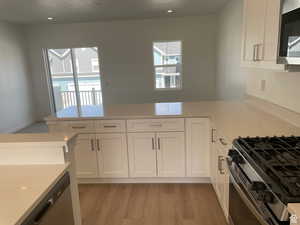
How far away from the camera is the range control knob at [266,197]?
1.01 meters

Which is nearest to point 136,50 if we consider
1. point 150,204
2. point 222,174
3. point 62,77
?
point 62,77

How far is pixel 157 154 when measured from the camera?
2.80 meters

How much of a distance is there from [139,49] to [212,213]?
471 cm

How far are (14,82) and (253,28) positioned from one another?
18.7 ft

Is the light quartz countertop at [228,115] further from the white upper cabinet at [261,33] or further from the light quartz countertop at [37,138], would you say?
the light quartz countertop at [37,138]

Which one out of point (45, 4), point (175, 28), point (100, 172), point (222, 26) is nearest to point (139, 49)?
point (175, 28)

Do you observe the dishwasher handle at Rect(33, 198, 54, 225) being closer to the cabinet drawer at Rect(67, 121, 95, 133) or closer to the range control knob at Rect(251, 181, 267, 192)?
the range control knob at Rect(251, 181, 267, 192)

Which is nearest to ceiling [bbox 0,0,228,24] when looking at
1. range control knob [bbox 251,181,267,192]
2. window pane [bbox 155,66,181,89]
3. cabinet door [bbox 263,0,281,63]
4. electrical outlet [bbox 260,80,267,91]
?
window pane [bbox 155,66,181,89]

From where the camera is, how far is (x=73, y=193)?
1649 millimetres

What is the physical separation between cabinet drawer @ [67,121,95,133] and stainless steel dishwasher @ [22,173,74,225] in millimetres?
1353

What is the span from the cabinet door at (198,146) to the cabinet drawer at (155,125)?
4.5 inches

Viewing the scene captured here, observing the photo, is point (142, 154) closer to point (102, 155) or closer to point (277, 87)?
point (102, 155)

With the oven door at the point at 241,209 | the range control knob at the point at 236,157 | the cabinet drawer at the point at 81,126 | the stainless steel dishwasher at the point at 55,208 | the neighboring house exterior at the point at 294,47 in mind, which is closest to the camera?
the stainless steel dishwasher at the point at 55,208

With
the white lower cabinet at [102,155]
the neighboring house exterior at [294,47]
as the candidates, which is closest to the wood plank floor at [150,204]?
the white lower cabinet at [102,155]
